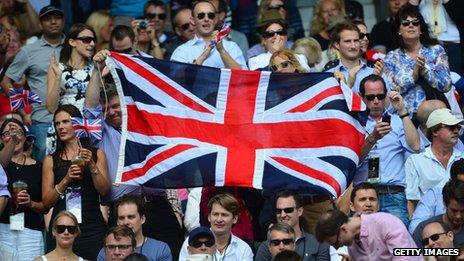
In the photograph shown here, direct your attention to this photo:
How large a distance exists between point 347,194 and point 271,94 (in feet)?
4.19

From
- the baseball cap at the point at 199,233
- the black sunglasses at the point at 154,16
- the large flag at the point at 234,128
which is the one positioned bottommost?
the baseball cap at the point at 199,233

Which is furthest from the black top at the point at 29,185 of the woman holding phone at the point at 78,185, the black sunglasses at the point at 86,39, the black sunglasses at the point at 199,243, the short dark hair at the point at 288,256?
the short dark hair at the point at 288,256

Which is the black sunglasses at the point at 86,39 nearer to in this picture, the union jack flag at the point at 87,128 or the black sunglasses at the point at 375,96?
the union jack flag at the point at 87,128

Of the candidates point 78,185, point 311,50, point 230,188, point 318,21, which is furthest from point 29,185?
point 318,21

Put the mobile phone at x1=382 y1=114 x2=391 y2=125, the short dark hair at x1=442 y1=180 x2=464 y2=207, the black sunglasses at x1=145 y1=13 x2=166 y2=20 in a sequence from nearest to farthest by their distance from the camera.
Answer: the short dark hair at x1=442 y1=180 x2=464 y2=207, the mobile phone at x1=382 y1=114 x2=391 y2=125, the black sunglasses at x1=145 y1=13 x2=166 y2=20

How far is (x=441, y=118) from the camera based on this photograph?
17500 mm

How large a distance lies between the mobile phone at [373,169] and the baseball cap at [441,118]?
657 millimetres

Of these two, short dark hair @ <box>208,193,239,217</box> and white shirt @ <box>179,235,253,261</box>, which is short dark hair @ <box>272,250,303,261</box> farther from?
short dark hair @ <box>208,193,239,217</box>

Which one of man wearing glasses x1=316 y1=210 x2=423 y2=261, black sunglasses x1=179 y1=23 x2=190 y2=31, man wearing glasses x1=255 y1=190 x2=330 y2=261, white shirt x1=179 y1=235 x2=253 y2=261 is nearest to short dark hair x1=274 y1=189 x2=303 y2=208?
man wearing glasses x1=255 y1=190 x2=330 y2=261

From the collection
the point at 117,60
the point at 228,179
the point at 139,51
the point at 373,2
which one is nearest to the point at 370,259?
the point at 228,179

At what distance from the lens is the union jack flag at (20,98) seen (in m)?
18.7

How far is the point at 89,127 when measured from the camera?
690 inches

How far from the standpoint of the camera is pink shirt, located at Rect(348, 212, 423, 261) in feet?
48.6

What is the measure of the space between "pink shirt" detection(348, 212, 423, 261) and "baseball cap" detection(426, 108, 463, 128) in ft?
9.05
